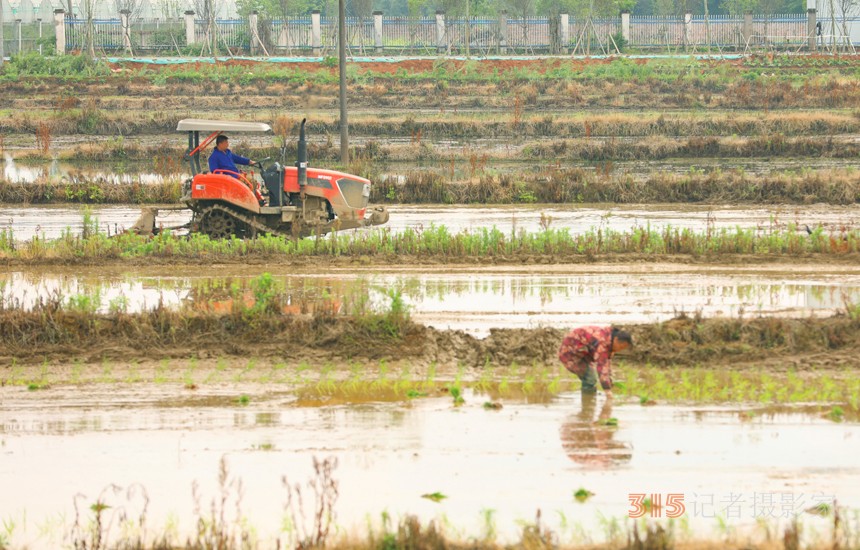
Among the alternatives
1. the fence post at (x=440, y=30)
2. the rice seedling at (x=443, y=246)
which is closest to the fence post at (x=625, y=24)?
the fence post at (x=440, y=30)

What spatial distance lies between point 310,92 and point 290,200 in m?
31.3

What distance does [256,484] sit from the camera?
850 centimetres

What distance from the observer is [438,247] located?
17.2 metres

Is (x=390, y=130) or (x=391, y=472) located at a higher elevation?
(x=390, y=130)

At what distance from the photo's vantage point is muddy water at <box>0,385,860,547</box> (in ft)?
26.3

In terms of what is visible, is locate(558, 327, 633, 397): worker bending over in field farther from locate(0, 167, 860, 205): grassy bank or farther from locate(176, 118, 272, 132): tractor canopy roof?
locate(0, 167, 860, 205): grassy bank

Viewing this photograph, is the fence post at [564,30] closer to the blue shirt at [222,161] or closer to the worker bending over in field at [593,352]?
the blue shirt at [222,161]

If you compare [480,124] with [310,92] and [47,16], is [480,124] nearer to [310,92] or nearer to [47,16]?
[310,92]

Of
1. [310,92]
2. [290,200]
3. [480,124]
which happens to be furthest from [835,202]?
[310,92]

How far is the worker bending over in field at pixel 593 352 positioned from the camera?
10.0m

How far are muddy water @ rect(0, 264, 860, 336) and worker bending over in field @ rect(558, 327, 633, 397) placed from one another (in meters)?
2.51

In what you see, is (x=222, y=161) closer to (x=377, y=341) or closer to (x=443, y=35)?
(x=377, y=341)

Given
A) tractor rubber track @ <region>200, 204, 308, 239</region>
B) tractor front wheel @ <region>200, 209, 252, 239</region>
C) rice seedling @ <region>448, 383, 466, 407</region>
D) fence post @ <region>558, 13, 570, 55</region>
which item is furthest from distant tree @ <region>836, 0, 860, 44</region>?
rice seedling @ <region>448, 383, 466, 407</region>

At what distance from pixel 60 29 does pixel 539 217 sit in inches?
1887
